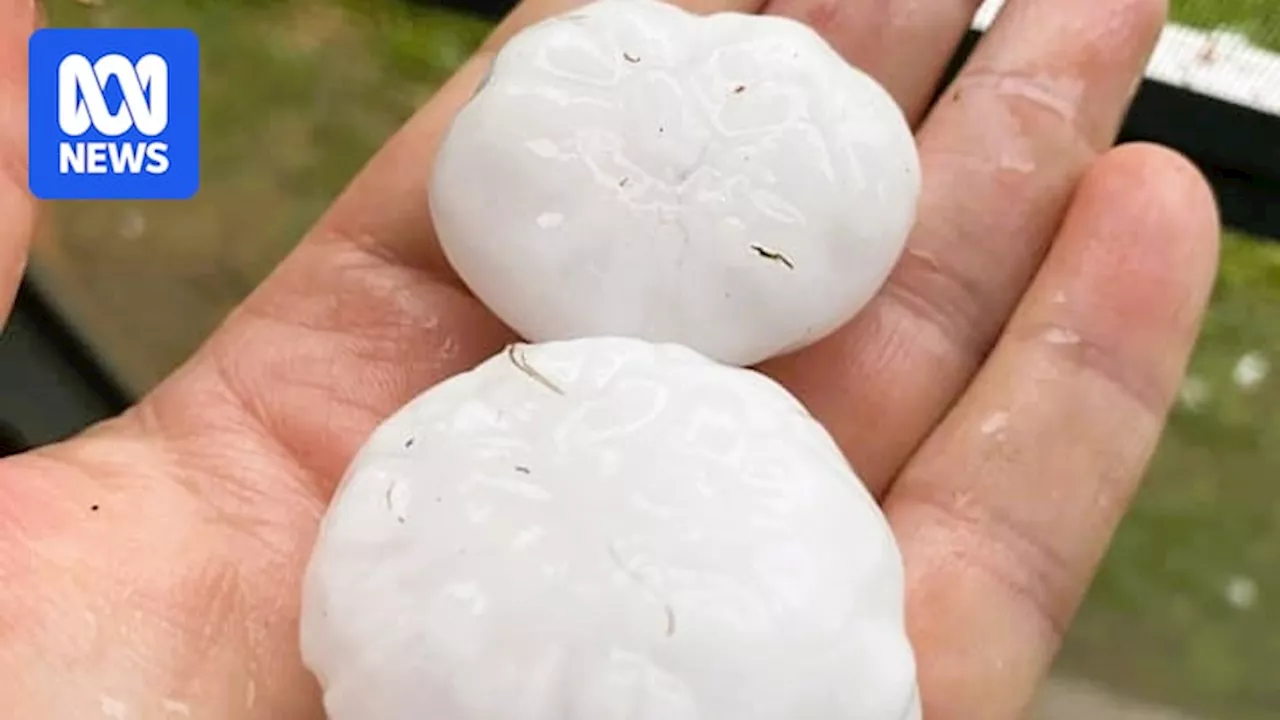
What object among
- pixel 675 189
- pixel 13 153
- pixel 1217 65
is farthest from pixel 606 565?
pixel 1217 65

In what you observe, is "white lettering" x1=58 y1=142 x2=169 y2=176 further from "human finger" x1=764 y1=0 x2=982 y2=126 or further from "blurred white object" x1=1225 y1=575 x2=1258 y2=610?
"blurred white object" x1=1225 y1=575 x2=1258 y2=610

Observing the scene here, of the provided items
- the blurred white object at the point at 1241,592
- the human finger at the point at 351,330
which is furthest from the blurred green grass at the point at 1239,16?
the human finger at the point at 351,330

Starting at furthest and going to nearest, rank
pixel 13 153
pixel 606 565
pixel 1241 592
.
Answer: pixel 1241 592
pixel 13 153
pixel 606 565

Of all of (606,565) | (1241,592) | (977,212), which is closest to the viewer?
(606,565)

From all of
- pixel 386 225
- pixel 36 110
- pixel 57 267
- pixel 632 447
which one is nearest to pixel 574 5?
pixel 386 225

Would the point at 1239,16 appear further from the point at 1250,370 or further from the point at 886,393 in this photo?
the point at 886,393

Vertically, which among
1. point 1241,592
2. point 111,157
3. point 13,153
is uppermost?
point 13,153
